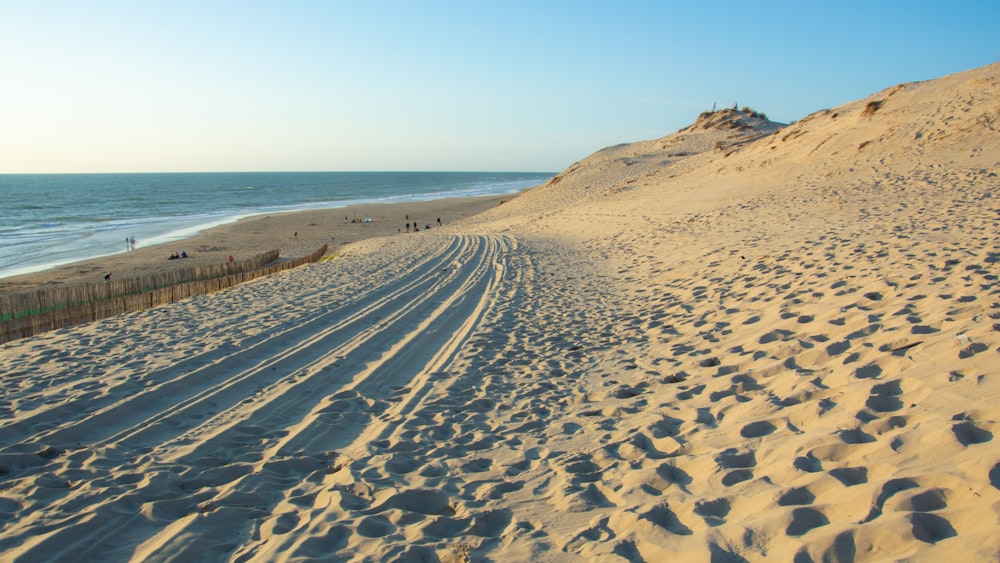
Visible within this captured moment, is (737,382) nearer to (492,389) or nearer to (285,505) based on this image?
(492,389)

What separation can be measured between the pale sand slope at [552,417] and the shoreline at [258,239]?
14.6m

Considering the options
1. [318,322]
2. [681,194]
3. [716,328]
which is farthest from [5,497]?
[681,194]

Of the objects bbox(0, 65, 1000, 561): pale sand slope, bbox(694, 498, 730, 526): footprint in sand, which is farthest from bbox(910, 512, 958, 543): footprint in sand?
bbox(694, 498, 730, 526): footprint in sand

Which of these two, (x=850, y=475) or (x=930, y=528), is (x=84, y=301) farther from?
(x=930, y=528)

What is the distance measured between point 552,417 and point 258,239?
3066 centimetres

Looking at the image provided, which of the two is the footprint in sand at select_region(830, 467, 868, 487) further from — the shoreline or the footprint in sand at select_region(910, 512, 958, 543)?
the shoreline

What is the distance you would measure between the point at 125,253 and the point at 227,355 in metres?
24.7

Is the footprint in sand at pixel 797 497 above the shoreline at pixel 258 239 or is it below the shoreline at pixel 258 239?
above

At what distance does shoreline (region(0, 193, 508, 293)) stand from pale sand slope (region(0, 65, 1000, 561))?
575 inches

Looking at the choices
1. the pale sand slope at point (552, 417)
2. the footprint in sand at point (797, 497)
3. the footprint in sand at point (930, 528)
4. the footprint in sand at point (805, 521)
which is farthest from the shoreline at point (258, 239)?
the footprint in sand at point (930, 528)

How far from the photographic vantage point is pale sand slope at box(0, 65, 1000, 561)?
9.86 feet

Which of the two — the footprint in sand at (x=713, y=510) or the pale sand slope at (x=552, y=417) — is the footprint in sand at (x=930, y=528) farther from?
the footprint in sand at (x=713, y=510)

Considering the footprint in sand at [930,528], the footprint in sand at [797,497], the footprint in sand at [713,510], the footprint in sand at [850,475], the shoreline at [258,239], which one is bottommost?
the shoreline at [258,239]

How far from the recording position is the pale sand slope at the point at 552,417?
3.00m
